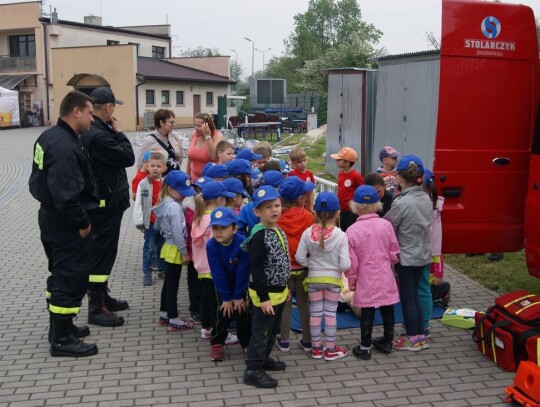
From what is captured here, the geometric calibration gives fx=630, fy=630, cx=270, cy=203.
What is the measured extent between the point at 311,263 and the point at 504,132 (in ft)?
7.91

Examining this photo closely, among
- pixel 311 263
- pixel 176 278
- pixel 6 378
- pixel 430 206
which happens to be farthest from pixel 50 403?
pixel 430 206

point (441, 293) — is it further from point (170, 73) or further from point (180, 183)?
point (170, 73)

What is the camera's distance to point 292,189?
5137 mm

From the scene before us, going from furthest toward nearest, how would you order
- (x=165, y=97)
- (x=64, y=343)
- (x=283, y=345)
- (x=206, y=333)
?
(x=165, y=97)
(x=206, y=333)
(x=283, y=345)
(x=64, y=343)

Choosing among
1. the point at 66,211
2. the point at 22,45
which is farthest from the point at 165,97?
the point at 66,211

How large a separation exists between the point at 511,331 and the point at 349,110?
10132 mm

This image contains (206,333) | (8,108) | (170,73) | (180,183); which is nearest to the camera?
(206,333)

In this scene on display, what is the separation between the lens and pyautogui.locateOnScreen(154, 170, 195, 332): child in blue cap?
5.72 m

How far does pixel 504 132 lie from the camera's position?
6.04 metres

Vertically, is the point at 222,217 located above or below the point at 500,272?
above

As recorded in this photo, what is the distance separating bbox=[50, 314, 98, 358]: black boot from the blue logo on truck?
460 centimetres

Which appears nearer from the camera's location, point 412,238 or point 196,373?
point 196,373

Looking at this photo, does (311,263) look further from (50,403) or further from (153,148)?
(153,148)

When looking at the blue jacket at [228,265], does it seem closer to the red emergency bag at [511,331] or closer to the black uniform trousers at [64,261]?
the black uniform trousers at [64,261]
